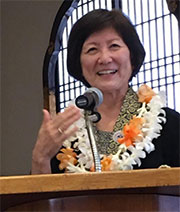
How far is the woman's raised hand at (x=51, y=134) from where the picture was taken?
4.53 ft

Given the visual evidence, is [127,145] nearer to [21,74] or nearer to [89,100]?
[89,100]

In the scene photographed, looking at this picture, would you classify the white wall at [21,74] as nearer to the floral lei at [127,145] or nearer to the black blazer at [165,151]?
the floral lei at [127,145]

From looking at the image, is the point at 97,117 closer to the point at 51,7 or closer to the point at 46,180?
the point at 46,180

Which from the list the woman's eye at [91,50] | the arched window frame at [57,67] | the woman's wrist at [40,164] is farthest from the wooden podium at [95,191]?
the arched window frame at [57,67]

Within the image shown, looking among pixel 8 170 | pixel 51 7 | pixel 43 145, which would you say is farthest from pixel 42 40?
pixel 43 145

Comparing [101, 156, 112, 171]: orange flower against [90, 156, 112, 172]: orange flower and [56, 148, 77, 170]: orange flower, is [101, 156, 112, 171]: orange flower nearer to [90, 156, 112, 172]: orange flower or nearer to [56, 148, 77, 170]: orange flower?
[90, 156, 112, 172]: orange flower

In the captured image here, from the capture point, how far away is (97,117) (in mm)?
1387

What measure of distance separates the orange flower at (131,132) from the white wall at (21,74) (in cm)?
293

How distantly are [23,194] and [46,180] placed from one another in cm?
6

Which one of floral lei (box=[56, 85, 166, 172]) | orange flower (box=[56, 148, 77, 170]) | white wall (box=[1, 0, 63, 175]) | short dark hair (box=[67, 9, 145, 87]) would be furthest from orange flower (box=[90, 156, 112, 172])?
white wall (box=[1, 0, 63, 175])

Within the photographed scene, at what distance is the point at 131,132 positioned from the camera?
1837mm

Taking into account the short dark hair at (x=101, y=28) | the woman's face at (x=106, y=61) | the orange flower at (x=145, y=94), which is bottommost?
the orange flower at (x=145, y=94)

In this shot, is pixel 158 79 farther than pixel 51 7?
No

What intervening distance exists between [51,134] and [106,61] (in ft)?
1.65
